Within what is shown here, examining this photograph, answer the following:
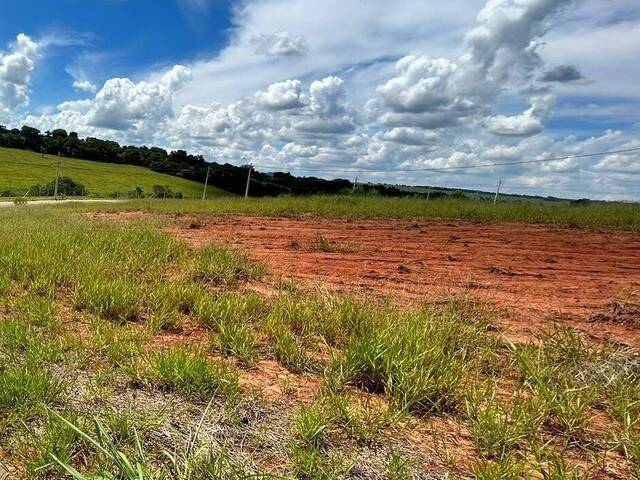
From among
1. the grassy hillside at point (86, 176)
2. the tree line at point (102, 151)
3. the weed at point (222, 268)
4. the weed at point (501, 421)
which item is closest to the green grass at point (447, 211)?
the weed at point (222, 268)

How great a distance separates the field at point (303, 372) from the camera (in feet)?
7.11

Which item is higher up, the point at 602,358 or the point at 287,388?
the point at 602,358

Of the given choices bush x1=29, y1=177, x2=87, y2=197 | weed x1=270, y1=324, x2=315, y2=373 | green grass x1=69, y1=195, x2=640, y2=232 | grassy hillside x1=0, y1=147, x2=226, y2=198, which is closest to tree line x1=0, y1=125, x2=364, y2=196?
grassy hillside x1=0, y1=147, x2=226, y2=198

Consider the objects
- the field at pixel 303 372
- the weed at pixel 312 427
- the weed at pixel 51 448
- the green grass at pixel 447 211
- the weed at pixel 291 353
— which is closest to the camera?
the weed at pixel 51 448

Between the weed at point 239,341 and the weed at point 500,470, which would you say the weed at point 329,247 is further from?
the weed at point 500,470

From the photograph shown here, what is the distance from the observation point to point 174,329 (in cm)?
389

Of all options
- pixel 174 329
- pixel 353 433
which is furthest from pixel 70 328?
pixel 353 433

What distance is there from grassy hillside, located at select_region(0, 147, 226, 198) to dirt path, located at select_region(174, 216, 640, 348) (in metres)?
51.4

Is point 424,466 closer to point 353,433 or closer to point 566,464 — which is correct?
point 353,433

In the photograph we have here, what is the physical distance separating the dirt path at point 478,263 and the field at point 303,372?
2.2 inches

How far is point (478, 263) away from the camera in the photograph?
7.30 m

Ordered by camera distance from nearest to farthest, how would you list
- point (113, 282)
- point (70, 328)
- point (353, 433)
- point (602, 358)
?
1. point (353, 433)
2. point (602, 358)
3. point (70, 328)
4. point (113, 282)

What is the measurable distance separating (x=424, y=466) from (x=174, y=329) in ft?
7.90

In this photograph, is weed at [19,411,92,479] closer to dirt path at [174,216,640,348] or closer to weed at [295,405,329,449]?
weed at [295,405,329,449]
